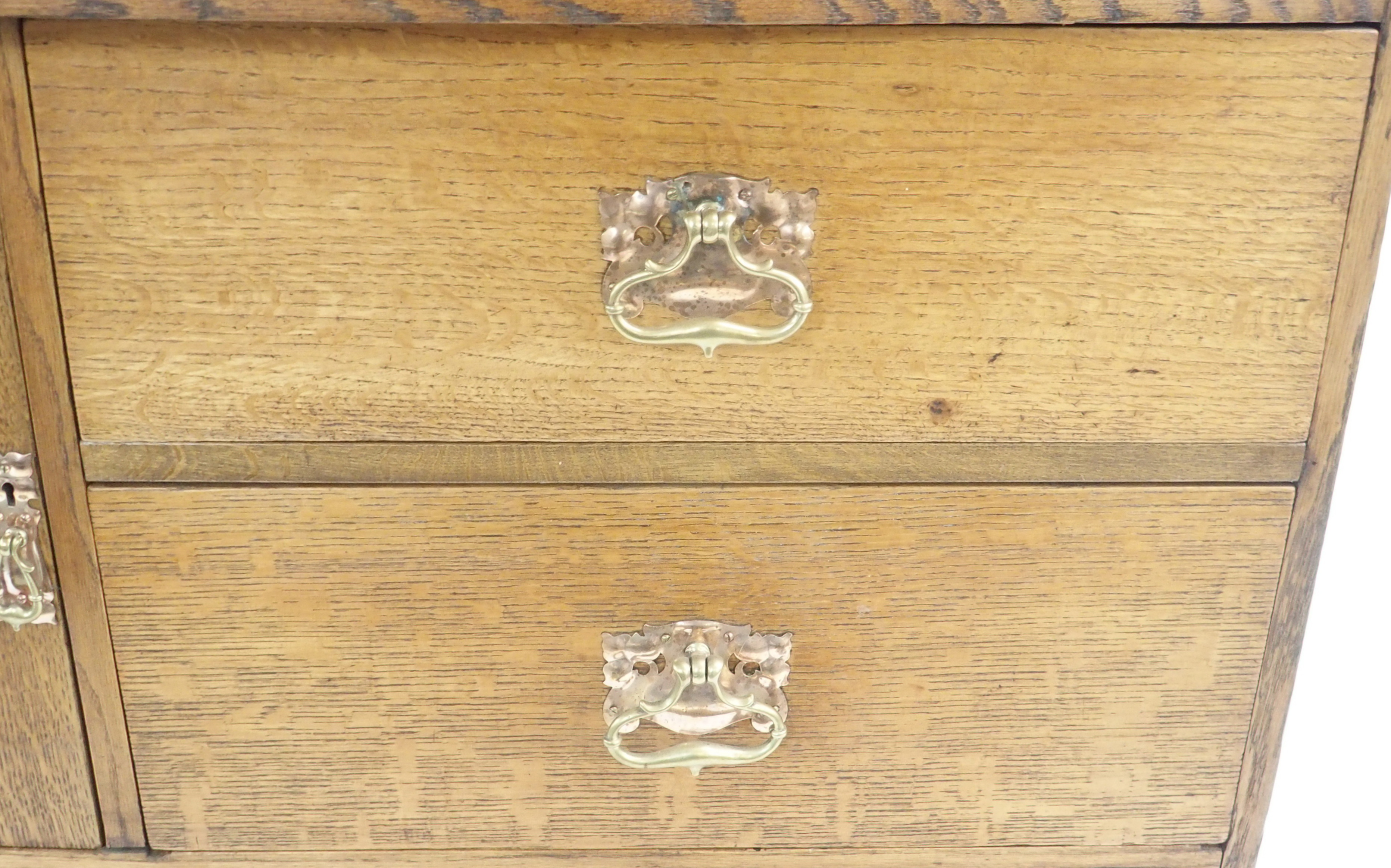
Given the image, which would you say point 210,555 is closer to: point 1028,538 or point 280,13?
point 280,13

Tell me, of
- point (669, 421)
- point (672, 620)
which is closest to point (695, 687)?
point (672, 620)

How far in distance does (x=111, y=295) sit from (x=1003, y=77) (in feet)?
1.46

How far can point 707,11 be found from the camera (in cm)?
51

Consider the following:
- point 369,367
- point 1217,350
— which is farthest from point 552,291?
point 1217,350

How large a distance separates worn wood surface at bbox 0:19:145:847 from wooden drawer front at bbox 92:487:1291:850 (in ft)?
0.04

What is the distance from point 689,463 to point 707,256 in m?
0.11

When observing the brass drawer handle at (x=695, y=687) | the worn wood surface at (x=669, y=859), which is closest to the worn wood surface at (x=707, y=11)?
the brass drawer handle at (x=695, y=687)

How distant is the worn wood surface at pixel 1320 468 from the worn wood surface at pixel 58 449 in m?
0.63

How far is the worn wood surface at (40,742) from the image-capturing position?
2.12 ft

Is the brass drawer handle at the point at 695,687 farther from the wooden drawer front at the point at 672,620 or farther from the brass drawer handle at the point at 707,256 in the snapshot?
the brass drawer handle at the point at 707,256

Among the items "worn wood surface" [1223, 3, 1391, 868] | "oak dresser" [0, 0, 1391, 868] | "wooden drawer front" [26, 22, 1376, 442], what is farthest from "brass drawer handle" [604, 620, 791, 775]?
"worn wood surface" [1223, 3, 1391, 868]

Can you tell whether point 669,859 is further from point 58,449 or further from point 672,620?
point 58,449

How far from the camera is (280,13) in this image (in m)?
0.51

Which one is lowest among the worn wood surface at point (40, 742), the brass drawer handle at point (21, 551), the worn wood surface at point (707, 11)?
the worn wood surface at point (40, 742)
